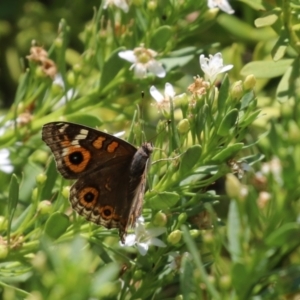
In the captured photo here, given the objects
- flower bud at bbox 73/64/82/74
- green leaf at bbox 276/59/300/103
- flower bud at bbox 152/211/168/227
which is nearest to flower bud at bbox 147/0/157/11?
flower bud at bbox 73/64/82/74

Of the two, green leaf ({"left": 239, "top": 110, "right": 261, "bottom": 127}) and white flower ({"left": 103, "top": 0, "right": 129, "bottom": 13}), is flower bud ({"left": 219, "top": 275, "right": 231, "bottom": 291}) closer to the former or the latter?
green leaf ({"left": 239, "top": 110, "right": 261, "bottom": 127})

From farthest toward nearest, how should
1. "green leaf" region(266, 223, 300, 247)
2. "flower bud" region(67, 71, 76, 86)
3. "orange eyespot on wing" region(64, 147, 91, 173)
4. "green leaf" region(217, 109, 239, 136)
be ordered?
"flower bud" region(67, 71, 76, 86) → "orange eyespot on wing" region(64, 147, 91, 173) → "green leaf" region(217, 109, 239, 136) → "green leaf" region(266, 223, 300, 247)

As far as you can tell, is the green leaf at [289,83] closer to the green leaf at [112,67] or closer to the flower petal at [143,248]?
the green leaf at [112,67]

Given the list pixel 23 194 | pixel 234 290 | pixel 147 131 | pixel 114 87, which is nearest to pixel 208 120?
pixel 234 290

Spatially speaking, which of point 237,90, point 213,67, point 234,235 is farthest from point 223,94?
point 234,235

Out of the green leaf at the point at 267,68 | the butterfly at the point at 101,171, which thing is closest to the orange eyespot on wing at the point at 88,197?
the butterfly at the point at 101,171

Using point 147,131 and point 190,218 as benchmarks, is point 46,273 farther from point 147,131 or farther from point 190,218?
point 147,131
